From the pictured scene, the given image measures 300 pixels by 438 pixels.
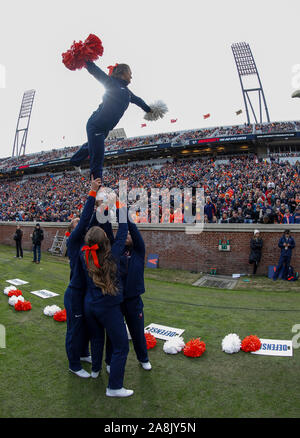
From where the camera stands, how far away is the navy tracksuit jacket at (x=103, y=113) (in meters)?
3.29

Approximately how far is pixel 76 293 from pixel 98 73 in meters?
2.55

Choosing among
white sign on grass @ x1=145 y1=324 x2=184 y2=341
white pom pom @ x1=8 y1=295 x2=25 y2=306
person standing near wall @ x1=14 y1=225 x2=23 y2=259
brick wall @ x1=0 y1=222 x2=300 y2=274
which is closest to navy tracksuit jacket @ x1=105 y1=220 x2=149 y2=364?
white sign on grass @ x1=145 y1=324 x2=184 y2=341

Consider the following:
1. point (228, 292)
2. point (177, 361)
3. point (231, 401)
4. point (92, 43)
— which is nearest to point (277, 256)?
point (228, 292)

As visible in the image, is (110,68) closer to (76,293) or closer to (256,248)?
(76,293)

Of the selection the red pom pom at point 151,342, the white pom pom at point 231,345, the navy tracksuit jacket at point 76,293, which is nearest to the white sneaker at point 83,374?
the navy tracksuit jacket at point 76,293

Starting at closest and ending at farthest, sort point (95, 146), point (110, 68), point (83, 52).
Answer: point (83, 52)
point (95, 146)
point (110, 68)

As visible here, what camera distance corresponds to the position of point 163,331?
5.23 m

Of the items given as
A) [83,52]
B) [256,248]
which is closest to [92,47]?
[83,52]

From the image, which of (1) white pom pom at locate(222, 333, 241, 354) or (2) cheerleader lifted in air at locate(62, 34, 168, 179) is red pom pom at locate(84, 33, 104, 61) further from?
(1) white pom pom at locate(222, 333, 241, 354)

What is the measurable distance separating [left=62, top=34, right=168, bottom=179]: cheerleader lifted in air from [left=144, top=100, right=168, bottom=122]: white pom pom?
0.58 metres

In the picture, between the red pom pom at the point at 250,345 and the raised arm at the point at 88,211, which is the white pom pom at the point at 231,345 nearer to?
the red pom pom at the point at 250,345

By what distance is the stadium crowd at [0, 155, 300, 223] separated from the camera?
38.6 feet

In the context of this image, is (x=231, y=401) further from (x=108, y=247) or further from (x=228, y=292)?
(x=228, y=292)

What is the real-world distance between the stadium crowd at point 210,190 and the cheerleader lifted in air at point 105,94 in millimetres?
8481
